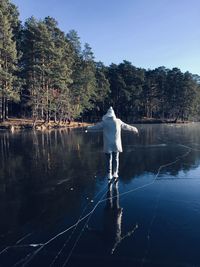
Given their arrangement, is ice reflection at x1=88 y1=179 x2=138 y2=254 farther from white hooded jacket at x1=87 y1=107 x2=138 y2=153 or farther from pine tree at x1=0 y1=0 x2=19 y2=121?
pine tree at x1=0 y1=0 x2=19 y2=121

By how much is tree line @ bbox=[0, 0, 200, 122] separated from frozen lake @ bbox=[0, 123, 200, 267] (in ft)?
120

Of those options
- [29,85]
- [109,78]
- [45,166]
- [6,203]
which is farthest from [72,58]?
[6,203]

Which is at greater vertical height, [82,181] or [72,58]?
[72,58]

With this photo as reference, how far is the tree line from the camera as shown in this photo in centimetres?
4691

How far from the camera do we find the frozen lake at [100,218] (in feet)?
13.4

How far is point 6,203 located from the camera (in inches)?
265

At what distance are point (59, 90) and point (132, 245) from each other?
170 feet

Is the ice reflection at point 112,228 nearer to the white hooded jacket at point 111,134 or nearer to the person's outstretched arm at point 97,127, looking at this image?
the white hooded jacket at point 111,134

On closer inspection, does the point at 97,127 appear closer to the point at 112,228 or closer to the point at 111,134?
the point at 111,134

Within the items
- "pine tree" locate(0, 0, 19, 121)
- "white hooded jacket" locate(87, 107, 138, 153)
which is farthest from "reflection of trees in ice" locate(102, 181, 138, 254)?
"pine tree" locate(0, 0, 19, 121)

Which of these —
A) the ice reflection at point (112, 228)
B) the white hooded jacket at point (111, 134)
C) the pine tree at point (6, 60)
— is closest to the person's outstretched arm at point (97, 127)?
the white hooded jacket at point (111, 134)

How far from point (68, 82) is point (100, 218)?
5302cm

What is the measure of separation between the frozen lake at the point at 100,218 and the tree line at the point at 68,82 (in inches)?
1441

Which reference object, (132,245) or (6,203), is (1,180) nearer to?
(6,203)
